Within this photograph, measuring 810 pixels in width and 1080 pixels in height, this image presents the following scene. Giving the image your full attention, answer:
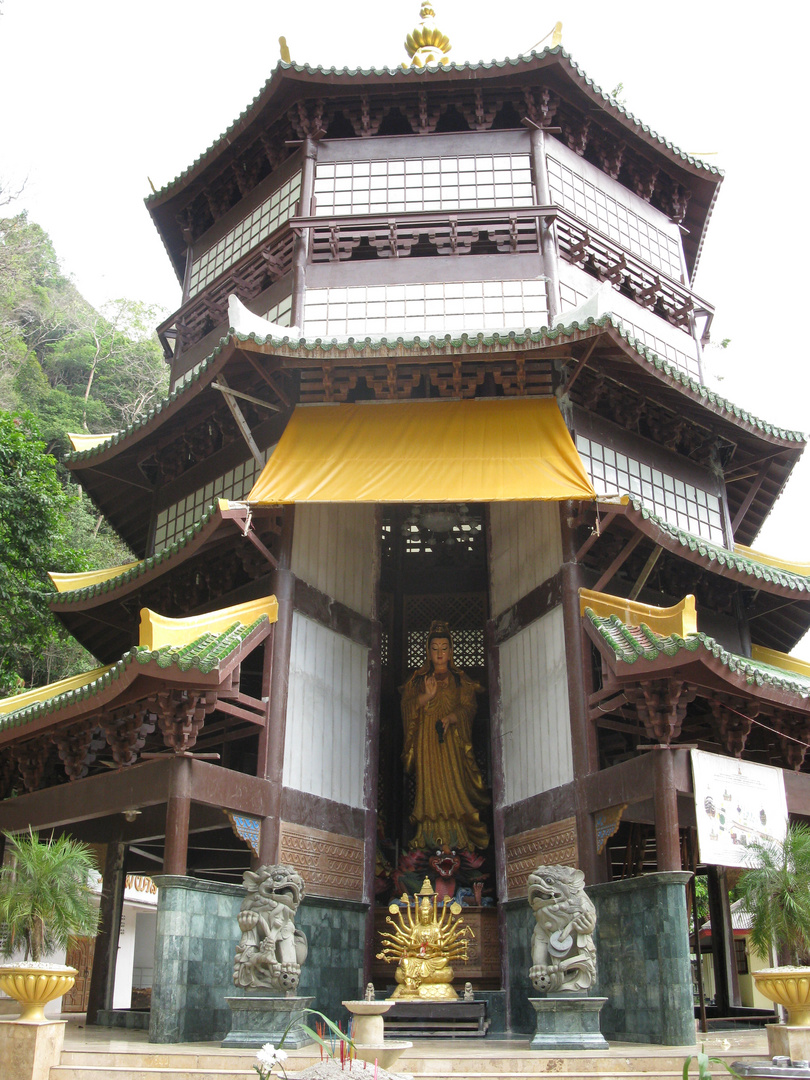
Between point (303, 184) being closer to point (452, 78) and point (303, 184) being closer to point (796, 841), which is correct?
point (452, 78)

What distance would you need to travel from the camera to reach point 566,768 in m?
13.5

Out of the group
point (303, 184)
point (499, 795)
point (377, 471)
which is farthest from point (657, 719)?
point (303, 184)

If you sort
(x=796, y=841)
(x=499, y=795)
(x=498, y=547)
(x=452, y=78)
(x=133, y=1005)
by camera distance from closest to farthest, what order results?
(x=796, y=841)
(x=499, y=795)
(x=498, y=547)
(x=452, y=78)
(x=133, y=1005)

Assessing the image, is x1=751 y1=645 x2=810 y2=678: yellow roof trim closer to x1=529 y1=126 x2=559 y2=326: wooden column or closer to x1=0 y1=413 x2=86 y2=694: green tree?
x1=529 y1=126 x2=559 y2=326: wooden column

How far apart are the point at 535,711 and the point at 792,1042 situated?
6.13 m

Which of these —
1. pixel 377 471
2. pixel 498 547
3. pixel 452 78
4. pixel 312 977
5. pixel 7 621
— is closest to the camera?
pixel 312 977

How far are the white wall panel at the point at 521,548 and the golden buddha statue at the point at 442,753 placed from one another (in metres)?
1.93

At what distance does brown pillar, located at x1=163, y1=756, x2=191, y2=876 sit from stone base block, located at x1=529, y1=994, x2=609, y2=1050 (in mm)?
4323

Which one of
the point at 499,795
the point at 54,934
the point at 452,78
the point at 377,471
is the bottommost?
the point at 54,934

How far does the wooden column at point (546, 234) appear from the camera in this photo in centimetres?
1622

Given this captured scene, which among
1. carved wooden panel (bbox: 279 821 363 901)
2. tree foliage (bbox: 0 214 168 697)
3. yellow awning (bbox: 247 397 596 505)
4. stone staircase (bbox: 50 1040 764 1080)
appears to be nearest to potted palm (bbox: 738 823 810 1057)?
stone staircase (bbox: 50 1040 764 1080)

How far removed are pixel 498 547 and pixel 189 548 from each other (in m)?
5.11

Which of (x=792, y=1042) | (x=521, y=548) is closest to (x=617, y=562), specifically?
(x=521, y=548)

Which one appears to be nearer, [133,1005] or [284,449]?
[284,449]
